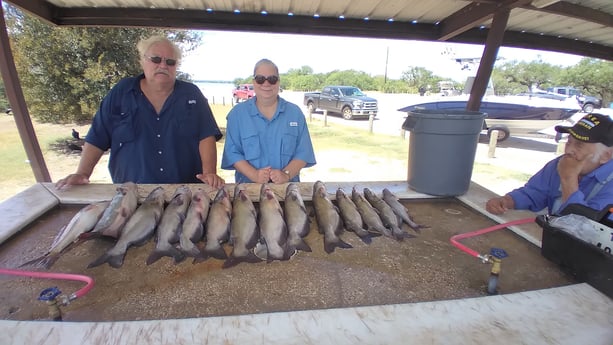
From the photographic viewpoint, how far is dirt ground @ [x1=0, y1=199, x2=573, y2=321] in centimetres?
145

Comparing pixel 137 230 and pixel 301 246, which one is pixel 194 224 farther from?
pixel 301 246

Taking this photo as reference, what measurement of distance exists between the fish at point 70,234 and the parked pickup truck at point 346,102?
18.7 meters

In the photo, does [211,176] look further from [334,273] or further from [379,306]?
[379,306]

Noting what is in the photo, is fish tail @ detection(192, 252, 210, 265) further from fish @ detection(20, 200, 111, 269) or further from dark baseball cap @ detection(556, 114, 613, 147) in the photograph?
dark baseball cap @ detection(556, 114, 613, 147)

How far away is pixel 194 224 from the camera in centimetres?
206

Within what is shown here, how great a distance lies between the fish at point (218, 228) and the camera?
1859mm

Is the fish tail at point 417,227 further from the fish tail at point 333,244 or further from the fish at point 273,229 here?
the fish at point 273,229

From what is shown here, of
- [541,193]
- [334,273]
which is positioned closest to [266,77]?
[334,273]

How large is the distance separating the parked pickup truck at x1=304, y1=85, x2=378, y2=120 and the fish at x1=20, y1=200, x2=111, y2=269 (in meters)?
18.7

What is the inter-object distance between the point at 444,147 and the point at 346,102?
1857 cm

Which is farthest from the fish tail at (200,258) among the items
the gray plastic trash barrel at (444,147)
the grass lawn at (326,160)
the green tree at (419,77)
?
the green tree at (419,77)

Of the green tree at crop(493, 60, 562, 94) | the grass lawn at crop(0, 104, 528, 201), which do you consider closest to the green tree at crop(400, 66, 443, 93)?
the green tree at crop(493, 60, 562, 94)

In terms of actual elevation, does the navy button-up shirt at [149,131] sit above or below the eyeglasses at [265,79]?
below

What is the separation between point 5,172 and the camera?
370 inches
